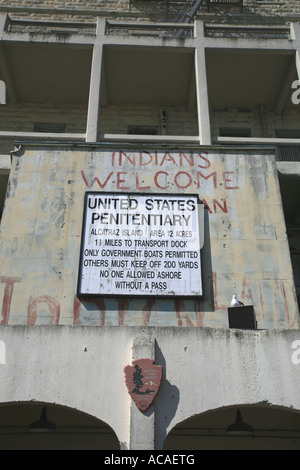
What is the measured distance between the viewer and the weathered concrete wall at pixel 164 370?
6.44 m

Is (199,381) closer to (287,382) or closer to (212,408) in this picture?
(212,408)

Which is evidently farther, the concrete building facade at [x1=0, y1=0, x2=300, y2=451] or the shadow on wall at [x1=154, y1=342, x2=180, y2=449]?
the concrete building facade at [x1=0, y1=0, x2=300, y2=451]

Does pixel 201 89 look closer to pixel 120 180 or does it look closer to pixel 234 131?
pixel 234 131

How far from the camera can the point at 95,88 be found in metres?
12.7

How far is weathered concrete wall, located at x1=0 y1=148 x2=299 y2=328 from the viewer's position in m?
9.38

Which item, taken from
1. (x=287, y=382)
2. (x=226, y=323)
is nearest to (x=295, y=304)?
(x=226, y=323)

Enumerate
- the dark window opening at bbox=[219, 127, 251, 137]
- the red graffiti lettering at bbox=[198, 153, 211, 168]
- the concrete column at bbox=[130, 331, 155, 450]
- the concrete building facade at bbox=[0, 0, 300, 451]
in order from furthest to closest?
the dark window opening at bbox=[219, 127, 251, 137]
the red graffiti lettering at bbox=[198, 153, 211, 168]
the concrete building facade at bbox=[0, 0, 300, 451]
the concrete column at bbox=[130, 331, 155, 450]

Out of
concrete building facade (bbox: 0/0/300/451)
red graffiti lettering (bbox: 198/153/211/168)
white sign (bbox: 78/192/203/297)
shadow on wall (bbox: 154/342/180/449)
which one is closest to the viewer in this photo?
shadow on wall (bbox: 154/342/180/449)

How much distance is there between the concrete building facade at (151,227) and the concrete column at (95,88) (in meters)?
0.05

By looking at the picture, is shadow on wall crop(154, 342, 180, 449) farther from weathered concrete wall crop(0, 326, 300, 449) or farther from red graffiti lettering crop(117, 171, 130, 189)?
red graffiti lettering crop(117, 171, 130, 189)

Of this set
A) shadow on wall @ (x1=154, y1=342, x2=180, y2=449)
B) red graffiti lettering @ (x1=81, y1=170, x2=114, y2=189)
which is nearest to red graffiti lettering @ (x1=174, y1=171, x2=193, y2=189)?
red graffiti lettering @ (x1=81, y1=170, x2=114, y2=189)

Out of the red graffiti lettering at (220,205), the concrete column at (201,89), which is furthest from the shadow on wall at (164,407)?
the concrete column at (201,89)

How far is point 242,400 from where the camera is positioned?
6469 mm

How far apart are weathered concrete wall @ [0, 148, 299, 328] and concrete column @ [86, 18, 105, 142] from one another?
916 millimetres
